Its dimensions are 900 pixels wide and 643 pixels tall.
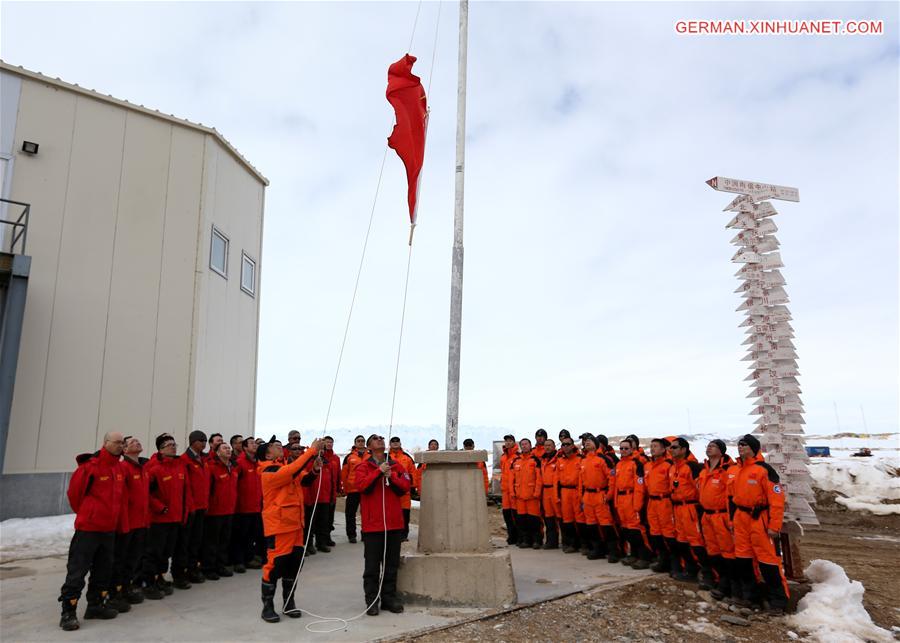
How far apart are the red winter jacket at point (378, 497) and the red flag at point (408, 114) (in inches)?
143

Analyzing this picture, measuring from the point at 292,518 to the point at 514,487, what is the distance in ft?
18.2

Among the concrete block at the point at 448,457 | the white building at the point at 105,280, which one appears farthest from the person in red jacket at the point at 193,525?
the white building at the point at 105,280

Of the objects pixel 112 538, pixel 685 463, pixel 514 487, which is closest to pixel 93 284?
pixel 112 538

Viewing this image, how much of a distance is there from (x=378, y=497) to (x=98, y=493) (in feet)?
9.23

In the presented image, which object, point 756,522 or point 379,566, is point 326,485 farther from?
point 756,522

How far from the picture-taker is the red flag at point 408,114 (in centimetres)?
780

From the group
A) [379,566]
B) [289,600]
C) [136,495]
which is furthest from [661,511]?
[136,495]

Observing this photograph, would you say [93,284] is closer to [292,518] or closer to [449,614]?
[292,518]

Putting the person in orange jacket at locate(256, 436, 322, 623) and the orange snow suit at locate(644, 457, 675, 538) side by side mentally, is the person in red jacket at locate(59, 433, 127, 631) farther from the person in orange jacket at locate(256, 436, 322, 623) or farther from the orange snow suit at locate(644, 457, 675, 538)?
the orange snow suit at locate(644, 457, 675, 538)

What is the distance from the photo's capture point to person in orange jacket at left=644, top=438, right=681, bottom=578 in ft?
26.4

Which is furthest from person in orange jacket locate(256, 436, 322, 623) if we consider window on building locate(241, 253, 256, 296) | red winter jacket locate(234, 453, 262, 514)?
window on building locate(241, 253, 256, 296)

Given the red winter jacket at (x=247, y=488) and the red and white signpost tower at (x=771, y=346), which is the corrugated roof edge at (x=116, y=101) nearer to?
the red winter jacket at (x=247, y=488)

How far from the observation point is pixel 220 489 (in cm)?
801

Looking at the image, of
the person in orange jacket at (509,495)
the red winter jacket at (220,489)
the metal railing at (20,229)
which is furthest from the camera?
the person in orange jacket at (509,495)
